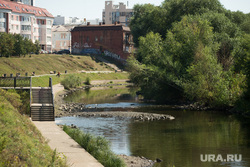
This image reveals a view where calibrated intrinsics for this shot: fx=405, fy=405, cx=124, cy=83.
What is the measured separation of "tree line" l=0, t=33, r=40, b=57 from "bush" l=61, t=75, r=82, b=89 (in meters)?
14.2

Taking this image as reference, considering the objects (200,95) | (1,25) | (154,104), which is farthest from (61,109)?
(1,25)

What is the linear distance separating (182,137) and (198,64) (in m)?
19.3

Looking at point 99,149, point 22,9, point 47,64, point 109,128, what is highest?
point 22,9

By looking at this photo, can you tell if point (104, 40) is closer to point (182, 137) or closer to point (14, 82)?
point (14, 82)

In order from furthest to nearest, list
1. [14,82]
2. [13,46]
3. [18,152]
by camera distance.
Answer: [13,46] < [14,82] < [18,152]

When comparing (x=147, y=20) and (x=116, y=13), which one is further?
(x=116, y=13)

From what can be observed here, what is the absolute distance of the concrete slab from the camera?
19755mm

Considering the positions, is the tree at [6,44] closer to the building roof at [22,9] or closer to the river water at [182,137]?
the building roof at [22,9]

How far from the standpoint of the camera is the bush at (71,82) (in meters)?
75.0

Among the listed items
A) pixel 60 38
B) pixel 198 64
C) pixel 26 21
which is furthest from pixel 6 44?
pixel 60 38

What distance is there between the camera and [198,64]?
49.6 meters

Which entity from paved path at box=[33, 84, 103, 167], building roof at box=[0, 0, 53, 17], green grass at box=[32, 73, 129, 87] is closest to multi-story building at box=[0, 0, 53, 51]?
A: building roof at box=[0, 0, 53, 17]

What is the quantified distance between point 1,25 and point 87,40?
28120mm

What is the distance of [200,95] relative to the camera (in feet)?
159
